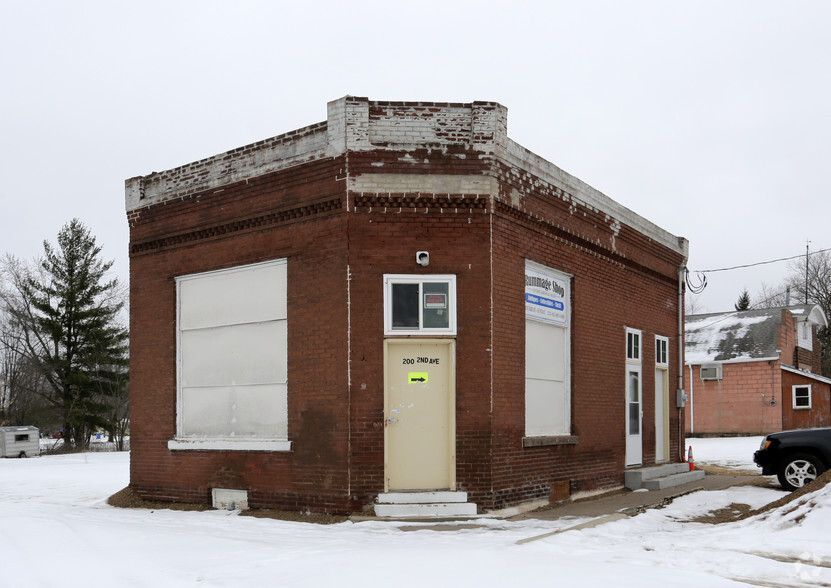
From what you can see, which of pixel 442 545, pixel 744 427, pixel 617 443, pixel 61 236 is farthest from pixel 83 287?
pixel 442 545

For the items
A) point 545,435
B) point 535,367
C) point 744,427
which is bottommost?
point 744,427

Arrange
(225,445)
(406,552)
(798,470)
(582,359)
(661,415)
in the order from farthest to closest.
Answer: (661,415)
(582,359)
(798,470)
(225,445)
(406,552)

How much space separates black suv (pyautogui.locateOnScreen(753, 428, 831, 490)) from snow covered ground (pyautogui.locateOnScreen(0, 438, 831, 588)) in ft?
11.0

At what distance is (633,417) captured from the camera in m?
16.2

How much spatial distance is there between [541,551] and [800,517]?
338cm

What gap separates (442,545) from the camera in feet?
28.5

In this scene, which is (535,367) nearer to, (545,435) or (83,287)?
(545,435)

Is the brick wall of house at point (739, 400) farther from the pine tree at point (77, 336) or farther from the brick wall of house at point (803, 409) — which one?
the pine tree at point (77, 336)

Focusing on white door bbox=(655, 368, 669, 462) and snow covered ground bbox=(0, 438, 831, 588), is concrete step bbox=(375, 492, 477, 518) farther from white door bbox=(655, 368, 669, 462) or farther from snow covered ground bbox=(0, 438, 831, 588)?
white door bbox=(655, 368, 669, 462)

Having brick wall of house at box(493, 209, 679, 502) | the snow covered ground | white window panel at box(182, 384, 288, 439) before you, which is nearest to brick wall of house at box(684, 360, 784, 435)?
brick wall of house at box(493, 209, 679, 502)

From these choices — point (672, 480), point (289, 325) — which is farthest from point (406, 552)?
point (672, 480)

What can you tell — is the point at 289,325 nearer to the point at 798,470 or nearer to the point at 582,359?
the point at 582,359

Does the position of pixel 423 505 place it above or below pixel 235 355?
below

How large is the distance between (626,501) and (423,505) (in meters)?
4.41
